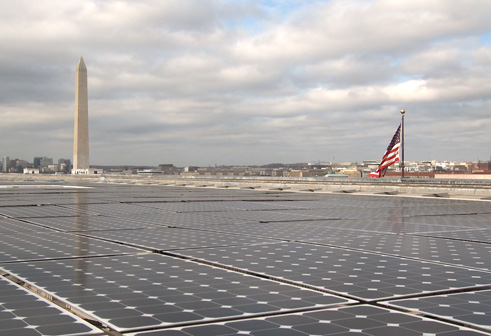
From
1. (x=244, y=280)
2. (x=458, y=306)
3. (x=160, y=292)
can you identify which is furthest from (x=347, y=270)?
(x=160, y=292)

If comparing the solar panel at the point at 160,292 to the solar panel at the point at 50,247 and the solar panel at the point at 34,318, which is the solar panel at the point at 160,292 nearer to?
the solar panel at the point at 34,318

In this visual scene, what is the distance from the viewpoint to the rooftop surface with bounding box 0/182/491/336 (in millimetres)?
7348

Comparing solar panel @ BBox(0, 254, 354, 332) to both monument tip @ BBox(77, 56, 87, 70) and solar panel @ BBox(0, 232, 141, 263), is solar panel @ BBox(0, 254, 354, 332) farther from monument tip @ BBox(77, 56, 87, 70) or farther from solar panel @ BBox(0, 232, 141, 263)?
monument tip @ BBox(77, 56, 87, 70)

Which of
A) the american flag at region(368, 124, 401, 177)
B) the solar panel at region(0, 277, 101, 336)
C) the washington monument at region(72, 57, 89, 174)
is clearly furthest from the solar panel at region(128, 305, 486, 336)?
the washington monument at region(72, 57, 89, 174)

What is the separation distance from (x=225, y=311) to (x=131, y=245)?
7.93 metres

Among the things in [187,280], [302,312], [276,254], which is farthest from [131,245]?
[302,312]

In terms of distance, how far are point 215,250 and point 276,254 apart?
164 centimetres

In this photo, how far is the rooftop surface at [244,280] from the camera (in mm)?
7348

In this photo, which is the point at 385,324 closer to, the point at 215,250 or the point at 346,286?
the point at 346,286

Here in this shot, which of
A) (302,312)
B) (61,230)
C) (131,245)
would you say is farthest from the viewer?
(61,230)

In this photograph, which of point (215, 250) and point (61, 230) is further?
point (61, 230)

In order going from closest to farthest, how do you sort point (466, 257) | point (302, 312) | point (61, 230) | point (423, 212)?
point (302, 312) → point (466, 257) → point (61, 230) → point (423, 212)

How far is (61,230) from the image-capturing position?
1944 centimetres

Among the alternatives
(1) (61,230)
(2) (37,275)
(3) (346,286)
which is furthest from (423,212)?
(2) (37,275)
